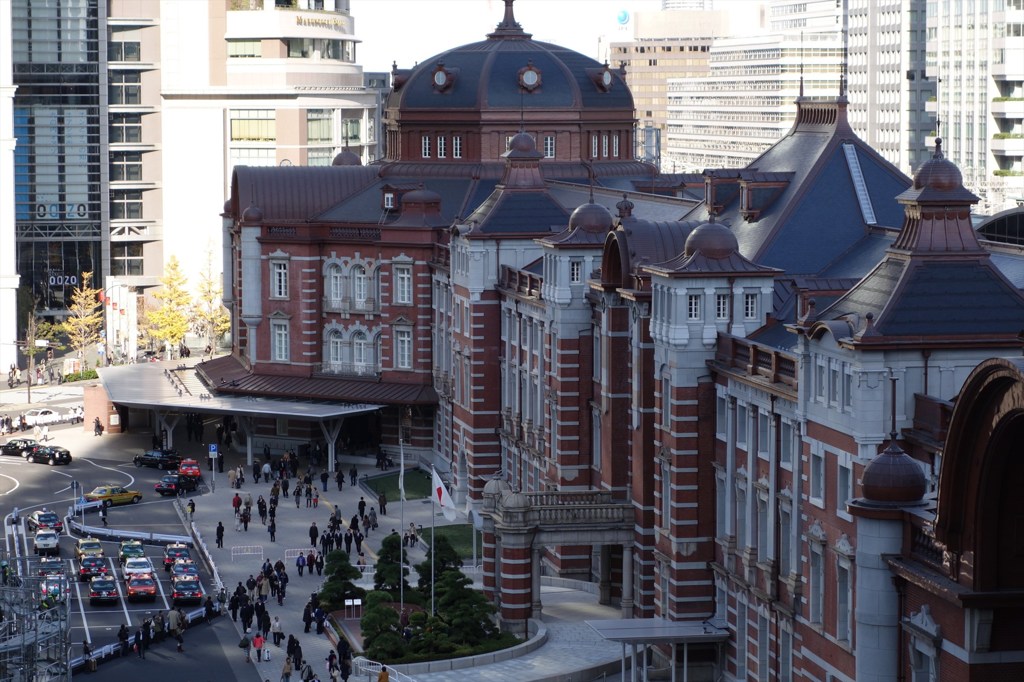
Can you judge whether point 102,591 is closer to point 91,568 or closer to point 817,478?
point 91,568

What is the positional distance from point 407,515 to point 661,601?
98.9 feet

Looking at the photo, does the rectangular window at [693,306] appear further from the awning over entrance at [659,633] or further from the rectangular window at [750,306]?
the awning over entrance at [659,633]

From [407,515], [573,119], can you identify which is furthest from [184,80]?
[407,515]

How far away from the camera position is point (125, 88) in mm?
195125

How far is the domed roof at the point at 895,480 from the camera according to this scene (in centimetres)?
5844

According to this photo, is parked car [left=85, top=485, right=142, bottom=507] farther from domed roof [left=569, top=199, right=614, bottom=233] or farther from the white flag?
domed roof [left=569, top=199, right=614, bottom=233]

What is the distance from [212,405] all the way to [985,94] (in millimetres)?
80006

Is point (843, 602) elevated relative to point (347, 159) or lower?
lower

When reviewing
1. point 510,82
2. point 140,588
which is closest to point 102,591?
point 140,588

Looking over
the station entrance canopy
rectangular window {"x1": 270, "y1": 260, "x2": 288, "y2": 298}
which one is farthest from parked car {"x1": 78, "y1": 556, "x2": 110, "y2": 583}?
rectangular window {"x1": 270, "y1": 260, "x2": 288, "y2": 298}

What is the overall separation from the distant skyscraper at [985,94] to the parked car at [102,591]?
91.8 m

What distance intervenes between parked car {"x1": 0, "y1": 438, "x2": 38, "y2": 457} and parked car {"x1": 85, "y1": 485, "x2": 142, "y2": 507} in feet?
47.7

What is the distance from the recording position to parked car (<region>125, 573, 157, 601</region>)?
97.6 meters

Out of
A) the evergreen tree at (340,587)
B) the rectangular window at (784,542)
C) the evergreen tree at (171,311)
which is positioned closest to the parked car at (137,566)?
the evergreen tree at (340,587)
